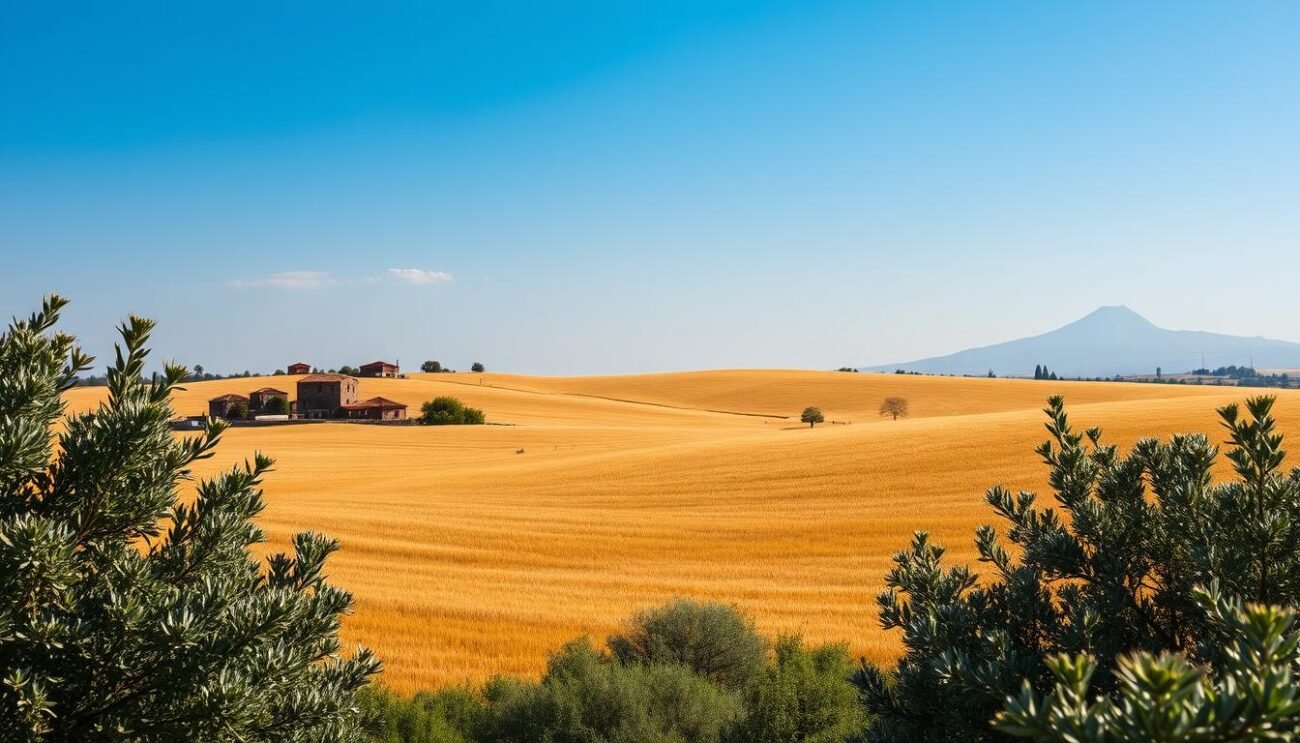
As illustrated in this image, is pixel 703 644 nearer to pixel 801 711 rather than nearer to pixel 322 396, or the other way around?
pixel 801 711

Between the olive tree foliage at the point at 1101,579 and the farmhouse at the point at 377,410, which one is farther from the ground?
the olive tree foliage at the point at 1101,579

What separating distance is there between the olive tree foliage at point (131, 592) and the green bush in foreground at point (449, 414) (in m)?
76.0

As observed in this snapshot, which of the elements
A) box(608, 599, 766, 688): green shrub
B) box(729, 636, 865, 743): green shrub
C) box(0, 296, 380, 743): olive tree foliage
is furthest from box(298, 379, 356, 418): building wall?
box(0, 296, 380, 743): olive tree foliage

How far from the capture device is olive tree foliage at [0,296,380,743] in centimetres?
328

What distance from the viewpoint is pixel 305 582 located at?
4.23 metres

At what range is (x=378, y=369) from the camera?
122188 mm

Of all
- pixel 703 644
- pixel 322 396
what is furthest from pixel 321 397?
pixel 703 644

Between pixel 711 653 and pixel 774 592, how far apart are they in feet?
26.1

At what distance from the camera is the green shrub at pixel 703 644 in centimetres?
983

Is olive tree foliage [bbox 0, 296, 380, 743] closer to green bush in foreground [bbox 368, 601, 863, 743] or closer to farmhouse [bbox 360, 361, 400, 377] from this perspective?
green bush in foreground [bbox 368, 601, 863, 743]

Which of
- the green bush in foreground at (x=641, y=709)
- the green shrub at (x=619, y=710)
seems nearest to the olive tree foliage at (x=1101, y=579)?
the green bush in foreground at (x=641, y=709)

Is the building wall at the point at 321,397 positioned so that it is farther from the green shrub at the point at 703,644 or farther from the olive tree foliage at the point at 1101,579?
the olive tree foliage at the point at 1101,579

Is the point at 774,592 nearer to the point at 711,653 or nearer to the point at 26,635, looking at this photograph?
the point at 711,653

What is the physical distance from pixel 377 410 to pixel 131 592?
275 ft
